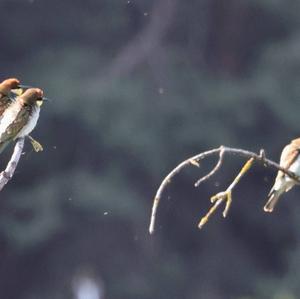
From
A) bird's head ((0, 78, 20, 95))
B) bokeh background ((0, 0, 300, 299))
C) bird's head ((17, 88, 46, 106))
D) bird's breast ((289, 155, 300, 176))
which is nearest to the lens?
bird's head ((17, 88, 46, 106))

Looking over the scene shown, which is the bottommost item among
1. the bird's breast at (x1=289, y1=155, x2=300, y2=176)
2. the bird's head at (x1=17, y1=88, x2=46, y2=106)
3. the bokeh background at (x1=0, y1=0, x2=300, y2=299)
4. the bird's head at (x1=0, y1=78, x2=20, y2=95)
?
the bokeh background at (x1=0, y1=0, x2=300, y2=299)

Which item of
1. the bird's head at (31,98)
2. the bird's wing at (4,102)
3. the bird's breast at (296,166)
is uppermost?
the bird's head at (31,98)

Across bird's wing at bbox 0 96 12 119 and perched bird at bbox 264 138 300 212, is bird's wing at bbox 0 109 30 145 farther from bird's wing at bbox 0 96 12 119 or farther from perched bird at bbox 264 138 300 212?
perched bird at bbox 264 138 300 212

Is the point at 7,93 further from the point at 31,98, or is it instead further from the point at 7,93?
the point at 31,98

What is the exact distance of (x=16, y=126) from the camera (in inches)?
261

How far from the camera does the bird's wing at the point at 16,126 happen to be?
6.54 metres

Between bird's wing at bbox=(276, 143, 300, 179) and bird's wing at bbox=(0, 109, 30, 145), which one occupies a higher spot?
bird's wing at bbox=(0, 109, 30, 145)

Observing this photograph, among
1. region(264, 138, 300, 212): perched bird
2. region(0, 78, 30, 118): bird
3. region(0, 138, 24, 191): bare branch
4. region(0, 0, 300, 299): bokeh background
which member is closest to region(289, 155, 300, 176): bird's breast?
region(264, 138, 300, 212): perched bird

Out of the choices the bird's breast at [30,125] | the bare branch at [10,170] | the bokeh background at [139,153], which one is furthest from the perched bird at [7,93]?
the bokeh background at [139,153]

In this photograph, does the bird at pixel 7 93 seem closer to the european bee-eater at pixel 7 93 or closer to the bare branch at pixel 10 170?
the european bee-eater at pixel 7 93

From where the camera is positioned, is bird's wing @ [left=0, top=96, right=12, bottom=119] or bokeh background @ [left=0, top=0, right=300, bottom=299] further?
bokeh background @ [left=0, top=0, right=300, bottom=299]

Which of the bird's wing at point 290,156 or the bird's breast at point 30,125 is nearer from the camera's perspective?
the bird's breast at point 30,125

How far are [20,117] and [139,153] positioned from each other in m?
11.5

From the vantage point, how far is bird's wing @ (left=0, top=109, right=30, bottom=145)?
Result: 6.54 m
